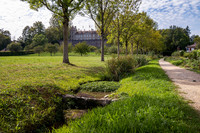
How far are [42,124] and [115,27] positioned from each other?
19.9m

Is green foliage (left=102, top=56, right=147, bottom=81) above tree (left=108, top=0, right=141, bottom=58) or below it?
below

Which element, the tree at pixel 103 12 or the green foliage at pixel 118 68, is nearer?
the green foliage at pixel 118 68

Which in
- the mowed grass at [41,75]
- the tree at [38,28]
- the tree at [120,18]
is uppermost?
the tree at [38,28]

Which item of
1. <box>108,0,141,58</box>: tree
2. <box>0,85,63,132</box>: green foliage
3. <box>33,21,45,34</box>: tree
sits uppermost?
<box>33,21,45,34</box>: tree

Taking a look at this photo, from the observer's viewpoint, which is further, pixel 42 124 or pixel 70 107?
pixel 70 107

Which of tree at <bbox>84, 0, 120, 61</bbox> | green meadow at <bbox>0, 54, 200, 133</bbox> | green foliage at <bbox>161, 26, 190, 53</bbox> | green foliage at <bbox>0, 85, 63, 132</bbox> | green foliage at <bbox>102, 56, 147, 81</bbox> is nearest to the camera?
green meadow at <bbox>0, 54, 200, 133</bbox>

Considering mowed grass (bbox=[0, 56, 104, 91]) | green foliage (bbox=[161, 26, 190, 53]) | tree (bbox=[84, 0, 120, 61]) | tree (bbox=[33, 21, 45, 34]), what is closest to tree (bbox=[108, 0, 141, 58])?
tree (bbox=[84, 0, 120, 61])

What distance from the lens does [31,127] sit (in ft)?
13.3

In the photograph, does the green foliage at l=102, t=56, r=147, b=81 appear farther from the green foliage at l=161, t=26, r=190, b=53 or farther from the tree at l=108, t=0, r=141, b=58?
the green foliage at l=161, t=26, r=190, b=53

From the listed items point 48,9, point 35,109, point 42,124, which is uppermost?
point 48,9

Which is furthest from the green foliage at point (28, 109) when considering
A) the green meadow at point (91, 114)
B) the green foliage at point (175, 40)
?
the green foliage at point (175, 40)

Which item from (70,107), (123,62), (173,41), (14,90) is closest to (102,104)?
(70,107)

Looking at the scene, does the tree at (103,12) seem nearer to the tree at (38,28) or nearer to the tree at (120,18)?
the tree at (120,18)

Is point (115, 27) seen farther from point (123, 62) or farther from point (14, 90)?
point (14, 90)
